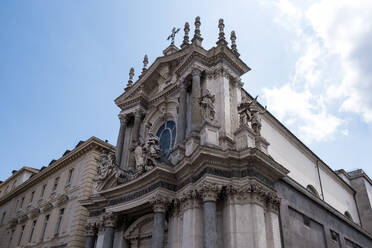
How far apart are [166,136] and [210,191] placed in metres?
7.49

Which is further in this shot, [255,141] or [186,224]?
[255,141]

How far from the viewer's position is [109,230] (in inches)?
642

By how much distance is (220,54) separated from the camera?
17.3 meters

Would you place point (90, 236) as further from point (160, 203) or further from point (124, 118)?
point (124, 118)

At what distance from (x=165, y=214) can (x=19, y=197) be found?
2217 centimetres

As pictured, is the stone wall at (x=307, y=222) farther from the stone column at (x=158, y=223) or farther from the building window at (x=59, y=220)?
the building window at (x=59, y=220)

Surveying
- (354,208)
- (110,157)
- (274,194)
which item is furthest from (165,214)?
(354,208)

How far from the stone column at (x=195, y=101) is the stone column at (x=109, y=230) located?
606cm

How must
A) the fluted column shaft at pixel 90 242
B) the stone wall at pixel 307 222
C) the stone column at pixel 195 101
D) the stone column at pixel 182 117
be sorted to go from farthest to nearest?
the fluted column shaft at pixel 90 242, the stone column at pixel 182 117, the stone column at pixel 195 101, the stone wall at pixel 307 222

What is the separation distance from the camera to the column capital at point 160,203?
1410 centimetres

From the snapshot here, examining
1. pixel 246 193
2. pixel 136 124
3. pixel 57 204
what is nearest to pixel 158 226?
pixel 246 193

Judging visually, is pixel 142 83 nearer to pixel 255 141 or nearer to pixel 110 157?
pixel 110 157

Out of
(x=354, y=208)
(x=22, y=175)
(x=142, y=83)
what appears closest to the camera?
(x=142, y=83)

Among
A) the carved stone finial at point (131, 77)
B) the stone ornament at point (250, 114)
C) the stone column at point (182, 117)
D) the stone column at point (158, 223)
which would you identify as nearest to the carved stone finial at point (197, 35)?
the stone column at point (182, 117)
